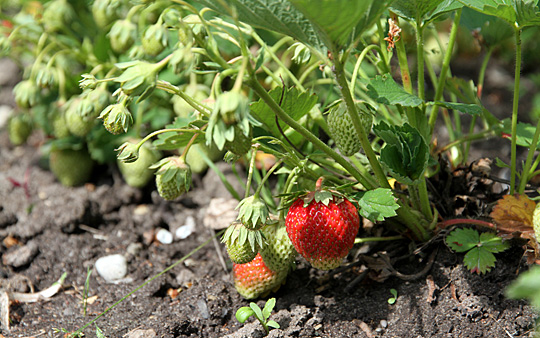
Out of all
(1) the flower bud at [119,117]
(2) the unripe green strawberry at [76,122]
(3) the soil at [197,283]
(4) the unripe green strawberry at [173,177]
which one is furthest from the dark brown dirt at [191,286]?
(1) the flower bud at [119,117]

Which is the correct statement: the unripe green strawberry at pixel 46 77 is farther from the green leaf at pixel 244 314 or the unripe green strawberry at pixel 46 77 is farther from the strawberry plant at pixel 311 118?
the green leaf at pixel 244 314

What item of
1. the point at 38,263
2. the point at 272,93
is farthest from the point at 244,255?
the point at 38,263

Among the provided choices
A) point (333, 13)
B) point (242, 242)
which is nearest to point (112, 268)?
point (242, 242)

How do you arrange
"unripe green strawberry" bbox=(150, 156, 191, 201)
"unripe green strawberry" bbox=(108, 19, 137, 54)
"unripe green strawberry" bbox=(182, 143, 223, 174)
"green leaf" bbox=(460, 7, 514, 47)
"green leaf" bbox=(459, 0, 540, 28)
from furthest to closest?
"unripe green strawberry" bbox=(182, 143, 223, 174), "unripe green strawberry" bbox=(108, 19, 137, 54), "green leaf" bbox=(460, 7, 514, 47), "unripe green strawberry" bbox=(150, 156, 191, 201), "green leaf" bbox=(459, 0, 540, 28)

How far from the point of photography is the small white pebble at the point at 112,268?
1.59m

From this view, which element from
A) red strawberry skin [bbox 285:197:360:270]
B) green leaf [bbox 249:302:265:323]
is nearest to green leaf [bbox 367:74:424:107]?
red strawberry skin [bbox 285:197:360:270]

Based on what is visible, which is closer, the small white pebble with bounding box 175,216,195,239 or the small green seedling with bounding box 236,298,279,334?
the small green seedling with bounding box 236,298,279,334

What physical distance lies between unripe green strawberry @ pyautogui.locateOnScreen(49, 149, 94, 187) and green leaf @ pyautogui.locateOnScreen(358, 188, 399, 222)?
1265 mm

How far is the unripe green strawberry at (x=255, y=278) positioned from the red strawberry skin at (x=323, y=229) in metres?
0.16

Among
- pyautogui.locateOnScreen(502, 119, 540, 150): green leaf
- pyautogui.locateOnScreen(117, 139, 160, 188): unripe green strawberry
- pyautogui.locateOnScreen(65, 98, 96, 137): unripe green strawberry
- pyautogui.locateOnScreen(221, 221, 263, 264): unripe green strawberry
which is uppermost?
pyautogui.locateOnScreen(502, 119, 540, 150): green leaf

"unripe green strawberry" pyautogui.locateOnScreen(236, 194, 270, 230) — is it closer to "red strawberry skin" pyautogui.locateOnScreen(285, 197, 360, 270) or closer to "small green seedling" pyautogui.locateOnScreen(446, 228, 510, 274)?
"red strawberry skin" pyautogui.locateOnScreen(285, 197, 360, 270)

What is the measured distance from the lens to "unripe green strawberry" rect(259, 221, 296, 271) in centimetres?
124

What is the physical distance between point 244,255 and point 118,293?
0.54 m

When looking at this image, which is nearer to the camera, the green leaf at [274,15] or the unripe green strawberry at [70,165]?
the green leaf at [274,15]
